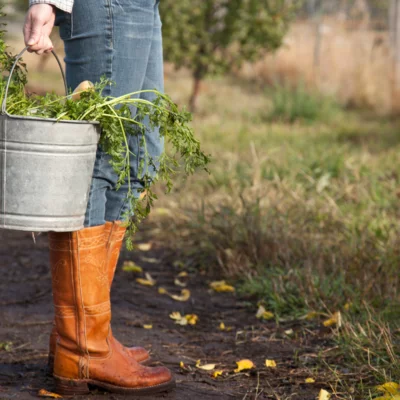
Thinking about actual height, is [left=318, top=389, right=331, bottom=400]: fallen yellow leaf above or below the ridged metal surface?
below

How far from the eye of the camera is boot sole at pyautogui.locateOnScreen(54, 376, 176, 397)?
82.8 inches

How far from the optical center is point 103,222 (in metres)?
2.07

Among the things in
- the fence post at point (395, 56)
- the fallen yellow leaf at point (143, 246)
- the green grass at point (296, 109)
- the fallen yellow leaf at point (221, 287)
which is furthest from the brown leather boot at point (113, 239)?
the fence post at point (395, 56)

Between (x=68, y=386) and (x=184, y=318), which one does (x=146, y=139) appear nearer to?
(x=68, y=386)

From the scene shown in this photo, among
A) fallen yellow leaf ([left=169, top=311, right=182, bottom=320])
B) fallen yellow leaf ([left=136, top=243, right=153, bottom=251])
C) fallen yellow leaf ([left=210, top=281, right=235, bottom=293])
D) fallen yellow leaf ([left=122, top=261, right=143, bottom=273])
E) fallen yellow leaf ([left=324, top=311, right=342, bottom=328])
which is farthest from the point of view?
fallen yellow leaf ([left=136, top=243, right=153, bottom=251])

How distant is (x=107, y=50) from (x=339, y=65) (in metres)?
8.20

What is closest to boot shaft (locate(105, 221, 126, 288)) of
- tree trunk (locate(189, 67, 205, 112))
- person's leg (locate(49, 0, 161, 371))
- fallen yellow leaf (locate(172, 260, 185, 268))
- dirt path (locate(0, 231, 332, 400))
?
person's leg (locate(49, 0, 161, 371))

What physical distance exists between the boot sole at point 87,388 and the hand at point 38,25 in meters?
0.93

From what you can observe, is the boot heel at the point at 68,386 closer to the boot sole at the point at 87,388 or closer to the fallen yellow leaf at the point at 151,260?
the boot sole at the point at 87,388

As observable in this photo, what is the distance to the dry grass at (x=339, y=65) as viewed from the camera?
8.90 metres

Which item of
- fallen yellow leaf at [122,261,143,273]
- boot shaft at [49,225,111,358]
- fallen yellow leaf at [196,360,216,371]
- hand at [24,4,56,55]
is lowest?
fallen yellow leaf at [122,261,143,273]

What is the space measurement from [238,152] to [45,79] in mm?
5428

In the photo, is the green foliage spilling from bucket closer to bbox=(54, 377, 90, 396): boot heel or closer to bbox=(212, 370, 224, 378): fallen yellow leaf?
bbox=(54, 377, 90, 396): boot heel

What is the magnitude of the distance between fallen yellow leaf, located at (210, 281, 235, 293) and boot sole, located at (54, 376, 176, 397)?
116 centimetres
